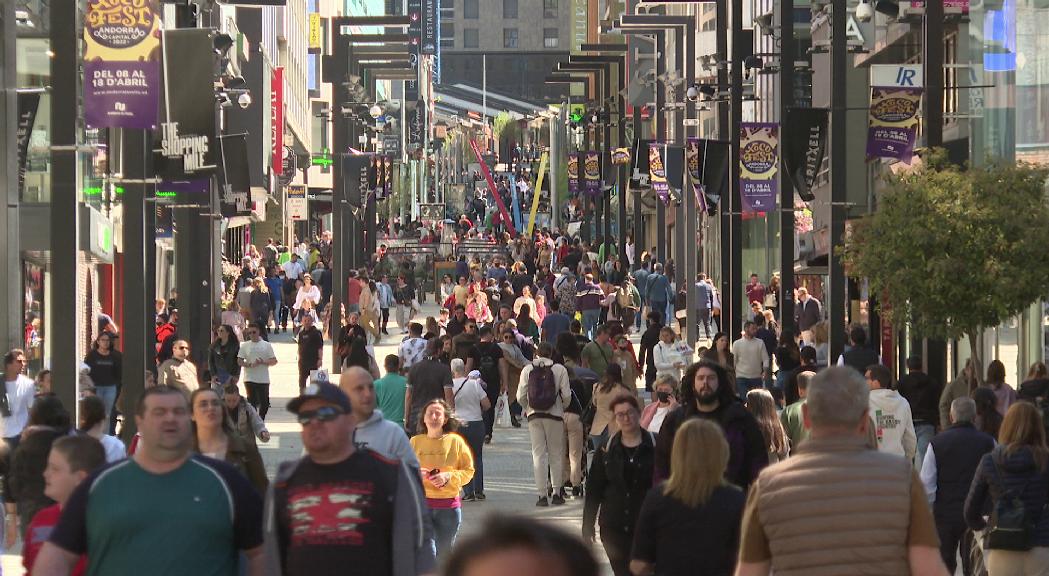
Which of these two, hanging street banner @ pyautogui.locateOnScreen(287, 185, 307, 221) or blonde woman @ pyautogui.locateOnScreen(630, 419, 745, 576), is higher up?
hanging street banner @ pyautogui.locateOnScreen(287, 185, 307, 221)

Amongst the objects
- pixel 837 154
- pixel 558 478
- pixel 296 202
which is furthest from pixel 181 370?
pixel 296 202

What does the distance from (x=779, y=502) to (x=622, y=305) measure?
34.0 meters

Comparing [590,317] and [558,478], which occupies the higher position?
[590,317]

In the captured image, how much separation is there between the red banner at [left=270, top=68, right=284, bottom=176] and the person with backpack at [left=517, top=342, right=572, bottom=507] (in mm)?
52411

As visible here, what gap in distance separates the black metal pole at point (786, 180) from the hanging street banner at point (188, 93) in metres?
7.65

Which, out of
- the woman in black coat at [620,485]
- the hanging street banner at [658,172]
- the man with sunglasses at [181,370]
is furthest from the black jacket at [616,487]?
the hanging street banner at [658,172]

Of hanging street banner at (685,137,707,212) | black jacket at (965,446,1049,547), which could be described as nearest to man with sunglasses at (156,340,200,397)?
black jacket at (965,446,1049,547)

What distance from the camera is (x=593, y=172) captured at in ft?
222

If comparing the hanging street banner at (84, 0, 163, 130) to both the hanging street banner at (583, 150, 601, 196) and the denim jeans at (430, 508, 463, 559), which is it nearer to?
the denim jeans at (430, 508, 463, 559)

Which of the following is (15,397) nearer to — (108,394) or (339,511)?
(108,394)

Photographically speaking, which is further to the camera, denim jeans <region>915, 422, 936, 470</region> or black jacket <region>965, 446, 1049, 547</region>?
denim jeans <region>915, 422, 936, 470</region>

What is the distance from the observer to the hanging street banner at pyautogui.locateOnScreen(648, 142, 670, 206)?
150 feet

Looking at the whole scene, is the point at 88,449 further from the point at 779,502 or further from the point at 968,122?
the point at 968,122

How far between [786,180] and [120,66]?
44.7 feet
